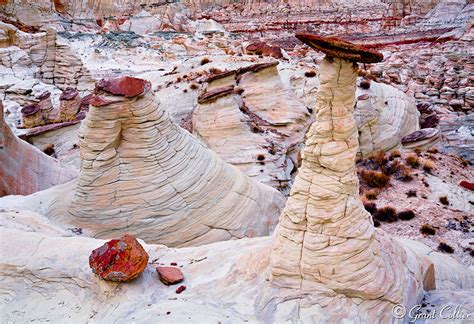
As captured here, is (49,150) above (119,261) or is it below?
below

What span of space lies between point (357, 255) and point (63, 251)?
446 cm

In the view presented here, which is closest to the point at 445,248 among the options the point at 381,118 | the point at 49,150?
the point at 381,118

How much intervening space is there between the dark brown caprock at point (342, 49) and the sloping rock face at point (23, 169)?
345 inches

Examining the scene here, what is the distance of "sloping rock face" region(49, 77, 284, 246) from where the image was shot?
9.26 metres

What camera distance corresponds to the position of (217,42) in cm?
3881

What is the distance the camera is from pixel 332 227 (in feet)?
18.7

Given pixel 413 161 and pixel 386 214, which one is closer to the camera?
pixel 386 214

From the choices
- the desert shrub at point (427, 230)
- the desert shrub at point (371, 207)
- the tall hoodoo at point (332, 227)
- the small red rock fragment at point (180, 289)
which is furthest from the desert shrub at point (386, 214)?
the small red rock fragment at point (180, 289)

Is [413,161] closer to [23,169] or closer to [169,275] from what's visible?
[169,275]

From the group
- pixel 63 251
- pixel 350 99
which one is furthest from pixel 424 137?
pixel 63 251

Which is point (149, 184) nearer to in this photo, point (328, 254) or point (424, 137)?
point (328, 254)

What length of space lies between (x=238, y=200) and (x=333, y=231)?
4.71m

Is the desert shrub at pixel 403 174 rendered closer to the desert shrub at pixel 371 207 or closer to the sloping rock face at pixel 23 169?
the desert shrub at pixel 371 207

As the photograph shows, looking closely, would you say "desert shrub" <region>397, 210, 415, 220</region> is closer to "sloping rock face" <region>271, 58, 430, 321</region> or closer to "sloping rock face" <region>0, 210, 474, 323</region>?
"sloping rock face" <region>0, 210, 474, 323</region>
